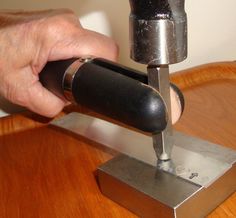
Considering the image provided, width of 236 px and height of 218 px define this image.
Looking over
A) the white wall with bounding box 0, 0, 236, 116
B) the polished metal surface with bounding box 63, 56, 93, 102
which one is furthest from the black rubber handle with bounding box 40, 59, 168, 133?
the white wall with bounding box 0, 0, 236, 116

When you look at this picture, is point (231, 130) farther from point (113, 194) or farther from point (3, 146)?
point (3, 146)

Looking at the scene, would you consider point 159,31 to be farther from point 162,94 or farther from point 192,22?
point 192,22

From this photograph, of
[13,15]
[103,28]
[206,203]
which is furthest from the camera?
[103,28]

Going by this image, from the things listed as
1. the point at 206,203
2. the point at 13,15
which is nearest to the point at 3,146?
the point at 13,15

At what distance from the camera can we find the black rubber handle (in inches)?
10.4

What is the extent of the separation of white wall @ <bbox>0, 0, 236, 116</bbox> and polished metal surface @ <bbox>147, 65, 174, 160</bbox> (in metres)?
0.27

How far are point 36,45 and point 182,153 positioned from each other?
0.64 feet

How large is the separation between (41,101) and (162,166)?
0.60 feet

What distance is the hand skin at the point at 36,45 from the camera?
41 cm

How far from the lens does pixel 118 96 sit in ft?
0.93

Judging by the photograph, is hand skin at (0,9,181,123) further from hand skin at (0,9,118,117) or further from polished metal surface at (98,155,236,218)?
polished metal surface at (98,155,236,218)

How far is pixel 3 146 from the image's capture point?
0.49m

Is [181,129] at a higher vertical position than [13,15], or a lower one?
lower

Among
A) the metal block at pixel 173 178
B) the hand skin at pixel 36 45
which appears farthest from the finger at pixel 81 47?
the metal block at pixel 173 178
